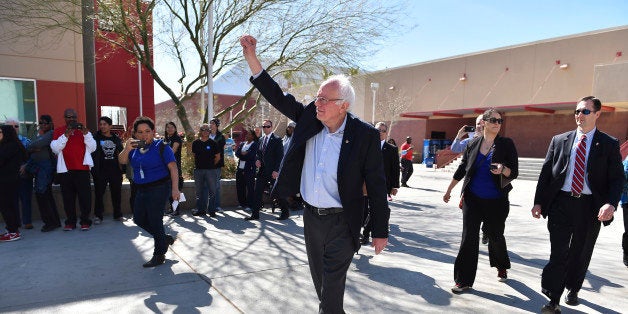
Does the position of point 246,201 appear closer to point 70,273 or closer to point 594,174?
point 70,273

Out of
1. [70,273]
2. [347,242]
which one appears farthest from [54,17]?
[347,242]

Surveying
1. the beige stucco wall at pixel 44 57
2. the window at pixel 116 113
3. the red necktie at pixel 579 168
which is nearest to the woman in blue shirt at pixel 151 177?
the red necktie at pixel 579 168

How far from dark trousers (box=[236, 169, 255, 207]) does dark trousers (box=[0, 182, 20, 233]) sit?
3.85 m

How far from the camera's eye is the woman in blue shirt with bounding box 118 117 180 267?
4.61 metres

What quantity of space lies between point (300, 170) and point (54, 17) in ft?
33.7

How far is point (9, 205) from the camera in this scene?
18.4 feet

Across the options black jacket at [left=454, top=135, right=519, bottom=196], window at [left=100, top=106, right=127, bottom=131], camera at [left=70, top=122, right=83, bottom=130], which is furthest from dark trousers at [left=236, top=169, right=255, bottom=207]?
window at [left=100, top=106, right=127, bottom=131]

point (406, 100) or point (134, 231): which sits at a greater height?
point (406, 100)

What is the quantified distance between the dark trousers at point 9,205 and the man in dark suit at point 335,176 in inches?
199

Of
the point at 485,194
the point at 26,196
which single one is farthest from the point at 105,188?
the point at 485,194

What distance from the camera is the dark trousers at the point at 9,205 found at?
557cm

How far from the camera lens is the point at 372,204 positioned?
2.61 metres

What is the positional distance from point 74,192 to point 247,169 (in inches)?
123

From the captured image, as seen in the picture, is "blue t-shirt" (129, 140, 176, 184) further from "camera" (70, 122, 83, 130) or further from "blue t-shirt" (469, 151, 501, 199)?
"blue t-shirt" (469, 151, 501, 199)
